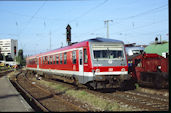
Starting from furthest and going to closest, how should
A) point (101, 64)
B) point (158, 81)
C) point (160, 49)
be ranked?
point (160, 49)
point (158, 81)
point (101, 64)

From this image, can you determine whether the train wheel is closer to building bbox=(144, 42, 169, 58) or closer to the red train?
the red train

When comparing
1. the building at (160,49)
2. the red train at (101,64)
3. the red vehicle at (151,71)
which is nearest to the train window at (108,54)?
the red train at (101,64)

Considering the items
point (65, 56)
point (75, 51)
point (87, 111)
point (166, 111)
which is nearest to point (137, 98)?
point (166, 111)

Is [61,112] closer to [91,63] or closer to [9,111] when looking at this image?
[9,111]

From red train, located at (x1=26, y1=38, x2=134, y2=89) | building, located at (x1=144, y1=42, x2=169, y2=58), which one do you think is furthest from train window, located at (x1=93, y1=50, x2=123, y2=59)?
building, located at (x1=144, y1=42, x2=169, y2=58)

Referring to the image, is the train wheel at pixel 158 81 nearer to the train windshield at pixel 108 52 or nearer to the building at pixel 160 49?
the train windshield at pixel 108 52

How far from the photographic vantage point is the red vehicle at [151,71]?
39.5 feet

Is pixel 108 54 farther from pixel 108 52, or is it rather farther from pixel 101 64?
pixel 101 64

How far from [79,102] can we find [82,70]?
2.83 m

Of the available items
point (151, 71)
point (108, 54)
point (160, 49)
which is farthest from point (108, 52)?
point (160, 49)

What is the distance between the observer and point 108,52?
1202 centimetres

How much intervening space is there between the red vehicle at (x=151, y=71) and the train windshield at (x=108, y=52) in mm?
2381

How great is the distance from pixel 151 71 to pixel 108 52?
3.46 metres

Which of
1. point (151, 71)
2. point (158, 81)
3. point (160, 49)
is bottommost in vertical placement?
point (158, 81)
